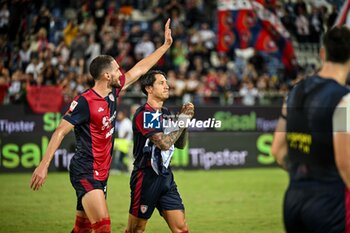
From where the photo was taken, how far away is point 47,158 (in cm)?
752

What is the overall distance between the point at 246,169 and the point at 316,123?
53.4 feet

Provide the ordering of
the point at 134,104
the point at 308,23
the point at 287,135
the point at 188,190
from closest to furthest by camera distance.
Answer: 1. the point at 287,135
2. the point at 188,190
3. the point at 134,104
4. the point at 308,23

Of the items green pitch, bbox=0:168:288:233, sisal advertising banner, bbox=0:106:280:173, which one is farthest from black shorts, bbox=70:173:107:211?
sisal advertising banner, bbox=0:106:280:173

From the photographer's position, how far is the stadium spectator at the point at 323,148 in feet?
16.8

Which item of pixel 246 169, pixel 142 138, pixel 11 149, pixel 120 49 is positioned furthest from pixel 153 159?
pixel 120 49

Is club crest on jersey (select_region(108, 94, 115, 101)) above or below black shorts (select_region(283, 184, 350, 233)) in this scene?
above

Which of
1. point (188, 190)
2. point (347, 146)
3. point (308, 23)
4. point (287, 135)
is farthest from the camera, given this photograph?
point (308, 23)

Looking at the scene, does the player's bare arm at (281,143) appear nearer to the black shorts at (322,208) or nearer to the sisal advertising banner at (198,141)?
the black shorts at (322,208)

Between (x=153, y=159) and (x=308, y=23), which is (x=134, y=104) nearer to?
(x=308, y=23)

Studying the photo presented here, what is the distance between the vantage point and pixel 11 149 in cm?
1939

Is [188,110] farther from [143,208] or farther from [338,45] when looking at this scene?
[338,45]

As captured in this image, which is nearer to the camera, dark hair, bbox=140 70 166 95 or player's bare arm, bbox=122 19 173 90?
dark hair, bbox=140 70 166 95

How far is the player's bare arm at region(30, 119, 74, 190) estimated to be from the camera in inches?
286

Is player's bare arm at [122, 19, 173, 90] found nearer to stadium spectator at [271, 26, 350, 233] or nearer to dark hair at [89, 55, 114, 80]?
dark hair at [89, 55, 114, 80]
